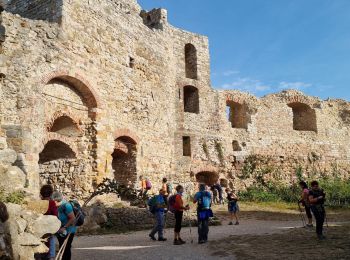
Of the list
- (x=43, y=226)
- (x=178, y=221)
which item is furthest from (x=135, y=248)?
(x=43, y=226)

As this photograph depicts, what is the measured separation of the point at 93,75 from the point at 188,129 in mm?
7172

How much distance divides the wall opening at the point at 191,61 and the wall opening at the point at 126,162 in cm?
736

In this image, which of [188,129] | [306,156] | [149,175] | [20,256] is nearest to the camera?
[20,256]

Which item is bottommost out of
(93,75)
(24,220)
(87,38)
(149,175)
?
(24,220)

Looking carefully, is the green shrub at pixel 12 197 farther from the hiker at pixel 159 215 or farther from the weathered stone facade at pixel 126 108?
the hiker at pixel 159 215

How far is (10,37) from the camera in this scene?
11133mm

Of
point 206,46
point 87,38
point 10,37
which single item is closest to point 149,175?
point 87,38

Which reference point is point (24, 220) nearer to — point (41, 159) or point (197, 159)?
Answer: point (41, 159)

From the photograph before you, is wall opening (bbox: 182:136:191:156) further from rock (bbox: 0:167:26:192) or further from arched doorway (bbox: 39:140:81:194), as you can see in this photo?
rock (bbox: 0:167:26:192)

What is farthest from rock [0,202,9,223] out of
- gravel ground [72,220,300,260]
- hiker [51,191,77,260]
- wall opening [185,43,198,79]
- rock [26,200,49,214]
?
wall opening [185,43,198,79]

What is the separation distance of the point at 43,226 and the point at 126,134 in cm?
937

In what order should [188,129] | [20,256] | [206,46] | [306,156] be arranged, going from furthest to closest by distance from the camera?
[306,156] → [206,46] → [188,129] → [20,256]

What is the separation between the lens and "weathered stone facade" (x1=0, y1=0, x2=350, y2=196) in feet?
37.2

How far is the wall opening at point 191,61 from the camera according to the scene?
21.3 meters
